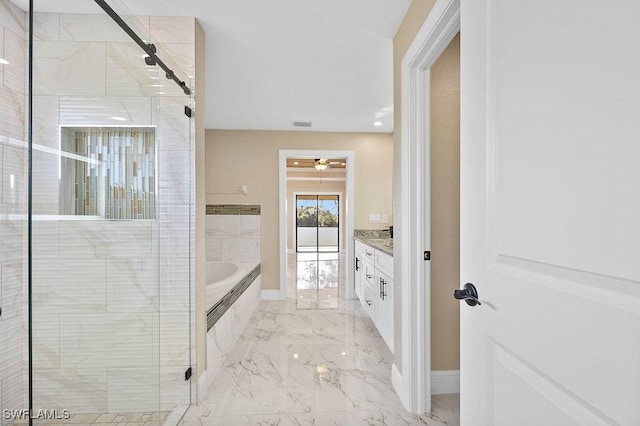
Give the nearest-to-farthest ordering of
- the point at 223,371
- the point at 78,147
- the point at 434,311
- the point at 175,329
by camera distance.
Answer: the point at 78,147, the point at 175,329, the point at 434,311, the point at 223,371

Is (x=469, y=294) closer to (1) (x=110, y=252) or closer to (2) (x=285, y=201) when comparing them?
(1) (x=110, y=252)

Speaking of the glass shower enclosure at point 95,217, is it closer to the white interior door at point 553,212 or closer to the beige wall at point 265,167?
the white interior door at point 553,212

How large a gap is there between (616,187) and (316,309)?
11.9 feet

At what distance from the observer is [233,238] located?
4375mm

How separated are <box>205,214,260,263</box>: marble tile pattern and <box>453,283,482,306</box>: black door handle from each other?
3.61 meters

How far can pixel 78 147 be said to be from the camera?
4.39 feet

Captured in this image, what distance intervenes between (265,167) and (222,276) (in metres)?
1.61

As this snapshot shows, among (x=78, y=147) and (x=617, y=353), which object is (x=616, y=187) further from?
(x=78, y=147)

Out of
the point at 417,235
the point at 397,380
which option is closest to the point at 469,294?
the point at 417,235

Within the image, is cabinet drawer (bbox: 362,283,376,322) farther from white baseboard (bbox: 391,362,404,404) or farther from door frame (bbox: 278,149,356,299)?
white baseboard (bbox: 391,362,404,404)

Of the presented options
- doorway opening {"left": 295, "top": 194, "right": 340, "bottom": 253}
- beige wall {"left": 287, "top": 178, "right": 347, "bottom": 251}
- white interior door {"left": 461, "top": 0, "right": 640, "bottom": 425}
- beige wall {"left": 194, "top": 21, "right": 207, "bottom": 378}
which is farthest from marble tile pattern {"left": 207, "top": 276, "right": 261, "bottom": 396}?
doorway opening {"left": 295, "top": 194, "right": 340, "bottom": 253}

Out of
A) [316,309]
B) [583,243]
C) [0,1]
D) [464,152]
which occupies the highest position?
[0,1]

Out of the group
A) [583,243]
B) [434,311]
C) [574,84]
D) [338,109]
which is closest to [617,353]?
[583,243]

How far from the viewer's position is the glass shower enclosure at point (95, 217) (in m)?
1.15
